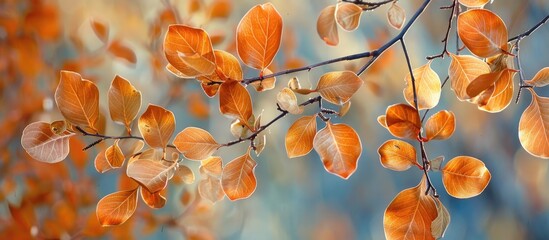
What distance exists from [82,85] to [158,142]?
0.18ft

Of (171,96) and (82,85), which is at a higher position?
(82,85)

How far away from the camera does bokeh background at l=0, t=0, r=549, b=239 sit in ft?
2.57

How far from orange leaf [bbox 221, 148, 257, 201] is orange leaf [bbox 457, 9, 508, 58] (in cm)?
15

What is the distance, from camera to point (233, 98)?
32 centimetres

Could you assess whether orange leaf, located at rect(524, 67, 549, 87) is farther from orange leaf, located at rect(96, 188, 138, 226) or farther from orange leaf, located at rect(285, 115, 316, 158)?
orange leaf, located at rect(96, 188, 138, 226)

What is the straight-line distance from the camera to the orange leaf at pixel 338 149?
32cm

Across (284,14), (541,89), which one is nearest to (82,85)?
(284,14)

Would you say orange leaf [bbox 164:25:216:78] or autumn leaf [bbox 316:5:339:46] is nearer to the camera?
orange leaf [bbox 164:25:216:78]

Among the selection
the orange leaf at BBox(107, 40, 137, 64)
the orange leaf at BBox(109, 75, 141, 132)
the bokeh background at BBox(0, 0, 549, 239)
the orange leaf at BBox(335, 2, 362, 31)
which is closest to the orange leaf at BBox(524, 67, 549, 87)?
the orange leaf at BBox(335, 2, 362, 31)

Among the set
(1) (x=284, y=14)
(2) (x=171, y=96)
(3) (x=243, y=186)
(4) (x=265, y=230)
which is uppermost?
(3) (x=243, y=186)

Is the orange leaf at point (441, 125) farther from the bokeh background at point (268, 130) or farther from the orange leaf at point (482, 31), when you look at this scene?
the bokeh background at point (268, 130)

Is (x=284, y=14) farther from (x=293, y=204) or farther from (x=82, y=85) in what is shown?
(x=82, y=85)

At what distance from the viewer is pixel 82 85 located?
1.08ft

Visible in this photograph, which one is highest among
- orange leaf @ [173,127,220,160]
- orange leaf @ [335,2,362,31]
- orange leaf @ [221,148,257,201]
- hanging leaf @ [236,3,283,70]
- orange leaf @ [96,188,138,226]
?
hanging leaf @ [236,3,283,70]
